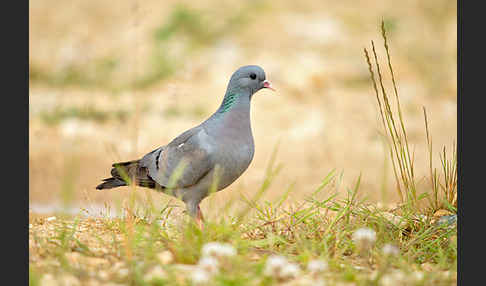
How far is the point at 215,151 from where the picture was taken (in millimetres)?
3135

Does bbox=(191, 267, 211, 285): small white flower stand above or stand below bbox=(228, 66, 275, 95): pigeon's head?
below

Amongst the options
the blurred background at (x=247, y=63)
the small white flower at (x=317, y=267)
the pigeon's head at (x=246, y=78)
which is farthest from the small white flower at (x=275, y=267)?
the blurred background at (x=247, y=63)

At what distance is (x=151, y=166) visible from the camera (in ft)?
11.8

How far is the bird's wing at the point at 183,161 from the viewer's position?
3170mm

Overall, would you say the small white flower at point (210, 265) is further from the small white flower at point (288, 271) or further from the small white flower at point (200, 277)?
the small white flower at point (288, 271)

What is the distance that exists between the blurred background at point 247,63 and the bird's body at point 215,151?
2430 millimetres

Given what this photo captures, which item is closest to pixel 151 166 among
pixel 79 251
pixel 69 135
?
pixel 79 251

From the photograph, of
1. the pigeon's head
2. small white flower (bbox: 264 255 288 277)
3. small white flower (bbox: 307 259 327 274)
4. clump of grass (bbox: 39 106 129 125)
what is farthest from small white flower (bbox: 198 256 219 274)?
clump of grass (bbox: 39 106 129 125)

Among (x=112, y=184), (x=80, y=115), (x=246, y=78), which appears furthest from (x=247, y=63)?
(x=246, y=78)

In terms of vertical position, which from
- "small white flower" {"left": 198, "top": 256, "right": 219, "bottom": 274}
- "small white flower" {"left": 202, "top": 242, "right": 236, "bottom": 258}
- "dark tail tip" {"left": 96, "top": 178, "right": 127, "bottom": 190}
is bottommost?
"small white flower" {"left": 198, "top": 256, "right": 219, "bottom": 274}

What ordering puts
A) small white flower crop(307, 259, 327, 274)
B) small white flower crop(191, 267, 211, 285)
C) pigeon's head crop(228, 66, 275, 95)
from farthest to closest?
pigeon's head crop(228, 66, 275, 95), small white flower crop(307, 259, 327, 274), small white flower crop(191, 267, 211, 285)

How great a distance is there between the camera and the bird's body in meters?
3.13

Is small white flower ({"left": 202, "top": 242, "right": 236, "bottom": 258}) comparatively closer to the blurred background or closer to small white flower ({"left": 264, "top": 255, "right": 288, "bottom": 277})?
small white flower ({"left": 264, "top": 255, "right": 288, "bottom": 277})

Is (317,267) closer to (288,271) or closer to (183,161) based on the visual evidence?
(288,271)
